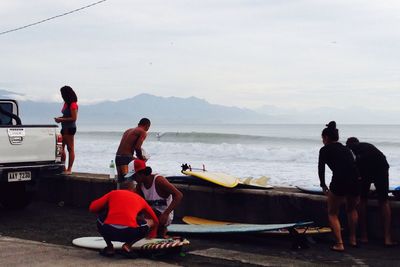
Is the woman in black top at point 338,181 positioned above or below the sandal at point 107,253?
above

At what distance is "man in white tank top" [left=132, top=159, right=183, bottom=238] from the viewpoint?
716cm

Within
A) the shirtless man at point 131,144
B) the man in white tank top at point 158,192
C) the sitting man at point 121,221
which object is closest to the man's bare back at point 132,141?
the shirtless man at point 131,144

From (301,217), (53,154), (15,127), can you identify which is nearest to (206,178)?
(301,217)

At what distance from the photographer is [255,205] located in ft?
29.8

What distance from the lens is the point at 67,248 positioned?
7.16 meters

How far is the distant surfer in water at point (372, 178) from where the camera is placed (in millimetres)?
7926

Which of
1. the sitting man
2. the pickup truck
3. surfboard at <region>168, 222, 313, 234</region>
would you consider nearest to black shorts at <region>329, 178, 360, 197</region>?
surfboard at <region>168, 222, 313, 234</region>

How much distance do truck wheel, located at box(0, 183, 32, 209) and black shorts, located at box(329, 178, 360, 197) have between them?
17.3 feet

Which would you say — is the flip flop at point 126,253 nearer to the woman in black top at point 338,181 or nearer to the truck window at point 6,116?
the woman in black top at point 338,181

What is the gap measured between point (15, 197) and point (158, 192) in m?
3.84

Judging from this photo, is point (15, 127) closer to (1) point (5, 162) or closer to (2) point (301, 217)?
(1) point (5, 162)

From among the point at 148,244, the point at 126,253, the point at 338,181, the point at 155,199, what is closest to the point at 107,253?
the point at 126,253

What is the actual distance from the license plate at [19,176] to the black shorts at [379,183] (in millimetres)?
4964

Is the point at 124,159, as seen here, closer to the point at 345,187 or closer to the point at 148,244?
the point at 148,244
